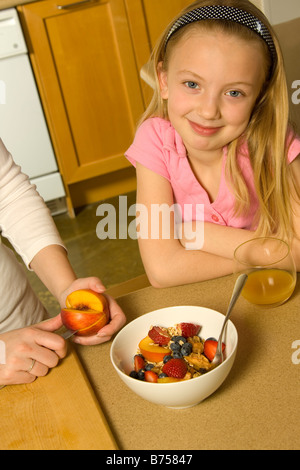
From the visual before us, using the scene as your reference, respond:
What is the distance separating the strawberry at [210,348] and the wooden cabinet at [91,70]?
2.36m

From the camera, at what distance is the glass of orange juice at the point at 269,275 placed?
897 mm

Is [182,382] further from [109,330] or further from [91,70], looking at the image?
[91,70]

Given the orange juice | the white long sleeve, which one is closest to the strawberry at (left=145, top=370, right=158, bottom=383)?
the orange juice

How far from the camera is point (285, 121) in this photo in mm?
1185

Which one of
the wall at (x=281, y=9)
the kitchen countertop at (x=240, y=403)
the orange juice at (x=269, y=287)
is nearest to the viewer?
the kitchen countertop at (x=240, y=403)

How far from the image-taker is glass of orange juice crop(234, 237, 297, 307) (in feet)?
2.94

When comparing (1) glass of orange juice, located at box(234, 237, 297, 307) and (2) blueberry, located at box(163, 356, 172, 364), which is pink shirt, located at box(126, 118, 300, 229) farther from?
(2) blueberry, located at box(163, 356, 172, 364)

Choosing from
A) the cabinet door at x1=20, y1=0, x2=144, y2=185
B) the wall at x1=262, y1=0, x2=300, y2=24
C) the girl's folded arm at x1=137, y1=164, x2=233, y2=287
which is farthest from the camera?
the cabinet door at x1=20, y1=0, x2=144, y2=185

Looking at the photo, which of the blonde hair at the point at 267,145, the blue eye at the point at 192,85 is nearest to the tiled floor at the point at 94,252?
the blonde hair at the point at 267,145

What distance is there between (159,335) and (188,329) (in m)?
0.05

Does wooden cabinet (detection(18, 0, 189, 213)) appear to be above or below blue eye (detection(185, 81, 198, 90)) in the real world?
below

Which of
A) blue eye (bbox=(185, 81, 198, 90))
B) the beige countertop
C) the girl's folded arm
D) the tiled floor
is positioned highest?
blue eye (bbox=(185, 81, 198, 90))

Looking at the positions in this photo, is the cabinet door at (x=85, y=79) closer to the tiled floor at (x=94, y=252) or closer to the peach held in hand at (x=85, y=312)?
the tiled floor at (x=94, y=252)

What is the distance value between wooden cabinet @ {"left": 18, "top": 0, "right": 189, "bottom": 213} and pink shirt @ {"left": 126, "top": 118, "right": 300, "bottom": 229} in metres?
1.71
